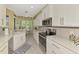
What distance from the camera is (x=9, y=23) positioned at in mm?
7949

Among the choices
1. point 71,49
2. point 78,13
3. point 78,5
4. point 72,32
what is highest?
point 78,5

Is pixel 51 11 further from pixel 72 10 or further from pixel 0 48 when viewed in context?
pixel 0 48

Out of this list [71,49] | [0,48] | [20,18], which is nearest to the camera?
[0,48]

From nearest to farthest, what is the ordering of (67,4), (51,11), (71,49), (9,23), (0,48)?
1. (0,48)
2. (71,49)
3. (67,4)
4. (51,11)
5. (9,23)

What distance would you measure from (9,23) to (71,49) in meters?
6.36

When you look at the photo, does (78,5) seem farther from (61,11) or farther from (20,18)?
(20,18)

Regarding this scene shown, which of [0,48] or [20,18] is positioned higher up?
[20,18]

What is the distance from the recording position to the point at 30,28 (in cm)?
1463

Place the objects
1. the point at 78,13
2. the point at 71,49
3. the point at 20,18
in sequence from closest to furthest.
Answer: the point at 71,49, the point at 78,13, the point at 20,18
